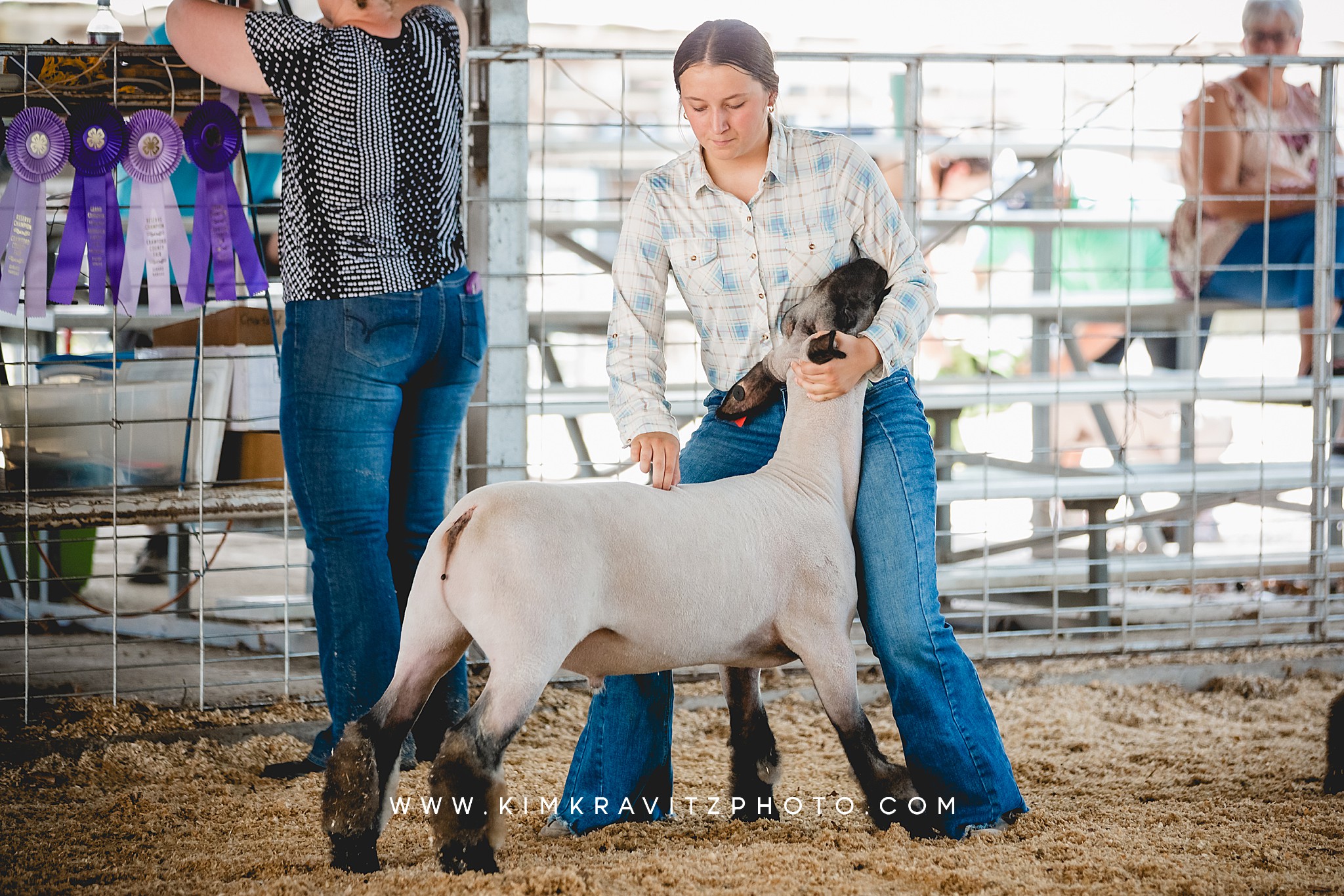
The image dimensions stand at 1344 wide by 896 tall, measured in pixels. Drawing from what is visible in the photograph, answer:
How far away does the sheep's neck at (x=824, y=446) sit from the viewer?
89.7 inches

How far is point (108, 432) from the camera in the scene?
3.37m

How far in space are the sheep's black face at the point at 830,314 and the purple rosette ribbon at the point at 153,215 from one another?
5.76 ft

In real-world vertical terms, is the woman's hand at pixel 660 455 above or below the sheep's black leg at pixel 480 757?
above

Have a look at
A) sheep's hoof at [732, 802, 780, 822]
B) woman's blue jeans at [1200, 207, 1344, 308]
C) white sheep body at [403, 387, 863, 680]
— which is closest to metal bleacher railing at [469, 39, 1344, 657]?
woman's blue jeans at [1200, 207, 1344, 308]

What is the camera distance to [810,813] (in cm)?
249

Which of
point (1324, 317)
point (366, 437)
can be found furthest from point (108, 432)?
point (1324, 317)

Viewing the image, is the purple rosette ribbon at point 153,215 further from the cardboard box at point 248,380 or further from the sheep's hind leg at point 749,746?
the sheep's hind leg at point 749,746

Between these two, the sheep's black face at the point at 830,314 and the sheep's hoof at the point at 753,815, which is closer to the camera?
the sheep's black face at the point at 830,314

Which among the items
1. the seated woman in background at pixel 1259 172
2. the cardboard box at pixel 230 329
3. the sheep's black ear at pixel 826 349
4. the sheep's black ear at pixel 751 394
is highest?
the seated woman in background at pixel 1259 172

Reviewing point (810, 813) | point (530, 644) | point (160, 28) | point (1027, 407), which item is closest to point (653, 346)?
Result: point (530, 644)

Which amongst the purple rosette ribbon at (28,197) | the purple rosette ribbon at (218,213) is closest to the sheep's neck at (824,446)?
the purple rosette ribbon at (218,213)

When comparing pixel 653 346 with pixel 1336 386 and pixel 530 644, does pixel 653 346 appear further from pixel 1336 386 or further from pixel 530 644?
pixel 1336 386

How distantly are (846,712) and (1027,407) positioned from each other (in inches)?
297

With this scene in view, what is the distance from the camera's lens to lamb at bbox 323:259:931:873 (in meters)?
1.83
